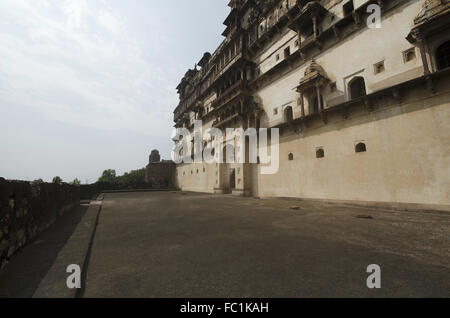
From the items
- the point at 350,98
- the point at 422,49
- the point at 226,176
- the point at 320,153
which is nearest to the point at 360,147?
the point at 320,153

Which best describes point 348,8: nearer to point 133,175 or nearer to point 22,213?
point 22,213

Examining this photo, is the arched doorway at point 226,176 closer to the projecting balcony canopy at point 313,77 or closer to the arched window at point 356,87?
the projecting balcony canopy at point 313,77

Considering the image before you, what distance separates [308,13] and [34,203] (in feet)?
62.2

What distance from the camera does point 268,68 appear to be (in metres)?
19.4

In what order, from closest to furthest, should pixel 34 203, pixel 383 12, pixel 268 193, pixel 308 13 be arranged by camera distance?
pixel 34 203
pixel 383 12
pixel 308 13
pixel 268 193

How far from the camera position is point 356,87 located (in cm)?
1270

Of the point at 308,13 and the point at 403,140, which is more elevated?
the point at 308,13

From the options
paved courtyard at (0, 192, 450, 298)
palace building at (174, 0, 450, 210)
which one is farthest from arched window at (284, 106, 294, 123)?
paved courtyard at (0, 192, 450, 298)

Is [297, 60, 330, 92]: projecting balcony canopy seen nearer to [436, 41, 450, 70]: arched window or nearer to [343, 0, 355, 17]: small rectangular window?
[343, 0, 355, 17]: small rectangular window

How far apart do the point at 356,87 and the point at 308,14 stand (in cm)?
679

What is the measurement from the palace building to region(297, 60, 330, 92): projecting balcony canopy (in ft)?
0.25

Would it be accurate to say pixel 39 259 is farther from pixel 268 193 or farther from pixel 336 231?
pixel 268 193

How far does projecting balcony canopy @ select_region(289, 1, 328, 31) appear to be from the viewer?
14.0 metres
